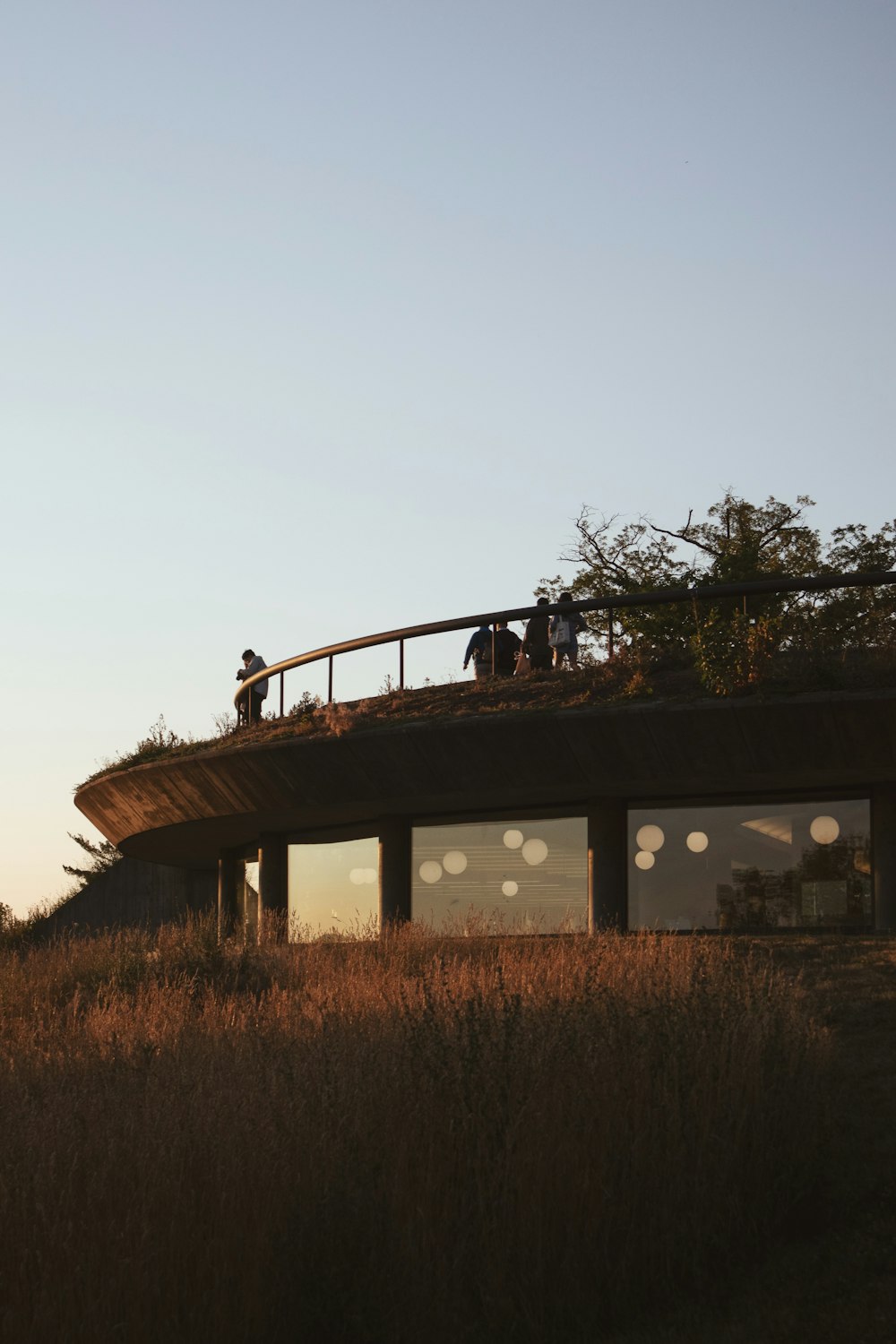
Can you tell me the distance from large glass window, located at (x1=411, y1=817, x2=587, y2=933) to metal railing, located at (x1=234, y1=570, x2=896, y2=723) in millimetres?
2668

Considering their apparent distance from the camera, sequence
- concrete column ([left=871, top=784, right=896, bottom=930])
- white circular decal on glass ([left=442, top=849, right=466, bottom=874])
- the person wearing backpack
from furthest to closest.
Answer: white circular decal on glass ([left=442, top=849, right=466, bottom=874]) < the person wearing backpack < concrete column ([left=871, top=784, right=896, bottom=930])

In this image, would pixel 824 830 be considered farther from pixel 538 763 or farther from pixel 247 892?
pixel 247 892

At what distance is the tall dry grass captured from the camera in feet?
24.3

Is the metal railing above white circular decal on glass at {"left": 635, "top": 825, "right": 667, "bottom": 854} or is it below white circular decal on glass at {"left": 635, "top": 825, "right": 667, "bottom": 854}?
above

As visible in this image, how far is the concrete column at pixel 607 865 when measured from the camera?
19.7 metres

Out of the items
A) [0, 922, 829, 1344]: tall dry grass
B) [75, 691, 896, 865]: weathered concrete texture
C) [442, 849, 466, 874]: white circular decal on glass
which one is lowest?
[0, 922, 829, 1344]: tall dry grass

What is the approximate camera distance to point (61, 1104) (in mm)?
9375

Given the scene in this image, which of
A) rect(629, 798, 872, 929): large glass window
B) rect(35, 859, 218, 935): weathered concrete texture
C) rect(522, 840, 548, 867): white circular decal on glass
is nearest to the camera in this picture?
rect(629, 798, 872, 929): large glass window

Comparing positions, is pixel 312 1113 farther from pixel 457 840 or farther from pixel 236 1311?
pixel 457 840

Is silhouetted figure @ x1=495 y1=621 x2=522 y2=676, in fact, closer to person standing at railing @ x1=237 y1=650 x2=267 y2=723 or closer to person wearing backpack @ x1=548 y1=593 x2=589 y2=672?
person wearing backpack @ x1=548 y1=593 x2=589 y2=672

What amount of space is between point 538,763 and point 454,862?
12.7 ft

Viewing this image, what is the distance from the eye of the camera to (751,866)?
63.8ft

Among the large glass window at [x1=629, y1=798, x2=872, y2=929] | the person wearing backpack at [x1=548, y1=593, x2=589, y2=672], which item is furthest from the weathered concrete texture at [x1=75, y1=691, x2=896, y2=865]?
the person wearing backpack at [x1=548, y1=593, x2=589, y2=672]

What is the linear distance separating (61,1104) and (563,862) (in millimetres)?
11982
